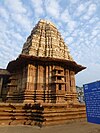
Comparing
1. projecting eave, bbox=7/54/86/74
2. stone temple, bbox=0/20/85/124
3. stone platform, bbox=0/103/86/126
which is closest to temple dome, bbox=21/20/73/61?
stone temple, bbox=0/20/85/124

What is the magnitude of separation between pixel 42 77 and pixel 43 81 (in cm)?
35

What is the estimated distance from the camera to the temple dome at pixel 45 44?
13737 millimetres

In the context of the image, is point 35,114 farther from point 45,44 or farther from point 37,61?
point 45,44

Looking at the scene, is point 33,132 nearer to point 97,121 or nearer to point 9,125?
point 9,125

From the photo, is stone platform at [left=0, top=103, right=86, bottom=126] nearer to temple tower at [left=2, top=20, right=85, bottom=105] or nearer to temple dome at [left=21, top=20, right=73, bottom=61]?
temple tower at [left=2, top=20, right=85, bottom=105]

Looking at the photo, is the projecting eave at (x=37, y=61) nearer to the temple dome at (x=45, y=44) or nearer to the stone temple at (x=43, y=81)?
the stone temple at (x=43, y=81)

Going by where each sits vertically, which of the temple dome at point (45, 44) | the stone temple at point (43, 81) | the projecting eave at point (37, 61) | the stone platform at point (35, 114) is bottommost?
the stone platform at point (35, 114)

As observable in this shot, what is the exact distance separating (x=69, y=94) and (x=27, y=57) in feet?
15.1

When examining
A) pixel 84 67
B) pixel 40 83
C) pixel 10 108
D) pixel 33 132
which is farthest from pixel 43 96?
pixel 84 67

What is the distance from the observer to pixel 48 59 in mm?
11781

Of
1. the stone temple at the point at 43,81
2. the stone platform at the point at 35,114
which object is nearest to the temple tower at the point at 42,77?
the stone temple at the point at 43,81

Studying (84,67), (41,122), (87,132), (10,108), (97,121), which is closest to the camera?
(97,121)

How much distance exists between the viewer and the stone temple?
9.65 meters

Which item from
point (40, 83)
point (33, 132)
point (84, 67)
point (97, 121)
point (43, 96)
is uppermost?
point (84, 67)
